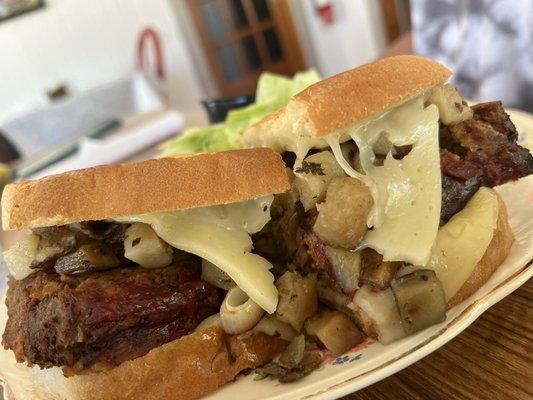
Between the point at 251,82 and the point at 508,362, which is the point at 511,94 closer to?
the point at 508,362

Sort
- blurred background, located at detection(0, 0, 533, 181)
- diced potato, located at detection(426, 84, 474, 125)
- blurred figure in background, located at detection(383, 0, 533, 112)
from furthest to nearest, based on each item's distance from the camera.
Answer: blurred background, located at detection(0, 0, 533, 181) < blurred figure in background, located at detection(383, 0, 533, 112) < diced potato, located at detection(426, 84, 474, 125)

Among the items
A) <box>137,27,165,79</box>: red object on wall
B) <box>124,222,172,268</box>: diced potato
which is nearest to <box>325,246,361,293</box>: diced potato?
<box>124,222,172,268</box>: diced potato

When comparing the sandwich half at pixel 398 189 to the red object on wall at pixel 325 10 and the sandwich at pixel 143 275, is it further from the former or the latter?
the red object on wall at pixel 325 10

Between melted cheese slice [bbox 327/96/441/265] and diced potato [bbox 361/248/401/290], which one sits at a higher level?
melted cheese slice [bbox 327/96/441/265]

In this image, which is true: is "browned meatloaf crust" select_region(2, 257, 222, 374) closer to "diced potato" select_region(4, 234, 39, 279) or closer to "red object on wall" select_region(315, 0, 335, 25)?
"diced potato" select_region(4, 234, 39, 279)

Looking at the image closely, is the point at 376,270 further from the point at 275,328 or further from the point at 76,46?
the point at 76,46

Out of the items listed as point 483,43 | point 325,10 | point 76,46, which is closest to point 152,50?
point 76,46

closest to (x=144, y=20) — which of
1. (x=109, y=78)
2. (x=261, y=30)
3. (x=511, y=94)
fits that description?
(x=109, y=78)
